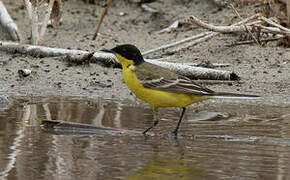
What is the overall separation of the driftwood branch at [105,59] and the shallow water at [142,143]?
557 millimetres

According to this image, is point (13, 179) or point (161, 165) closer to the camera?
point (13, 179)

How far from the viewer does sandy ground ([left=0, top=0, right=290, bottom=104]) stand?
9344 mm

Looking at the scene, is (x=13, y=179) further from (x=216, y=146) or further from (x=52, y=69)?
(x=52, y=69)

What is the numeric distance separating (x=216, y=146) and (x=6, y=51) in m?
5.05

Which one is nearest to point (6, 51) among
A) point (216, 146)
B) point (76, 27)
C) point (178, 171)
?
point (76, 27)

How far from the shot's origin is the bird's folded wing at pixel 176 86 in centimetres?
702

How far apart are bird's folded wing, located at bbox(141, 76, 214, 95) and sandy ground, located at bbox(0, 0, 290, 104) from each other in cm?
198

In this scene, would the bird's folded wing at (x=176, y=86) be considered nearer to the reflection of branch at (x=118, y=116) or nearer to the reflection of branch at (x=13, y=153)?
the reflection of branch at (x=118, y=116)

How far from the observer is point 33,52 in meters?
10.2

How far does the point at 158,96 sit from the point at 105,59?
121 inches

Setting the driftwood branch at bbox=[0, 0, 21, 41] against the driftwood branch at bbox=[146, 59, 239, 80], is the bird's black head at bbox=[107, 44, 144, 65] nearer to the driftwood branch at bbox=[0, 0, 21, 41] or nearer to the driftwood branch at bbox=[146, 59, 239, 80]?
the driftwood branch at bbox=[146, 59, 239, 80]

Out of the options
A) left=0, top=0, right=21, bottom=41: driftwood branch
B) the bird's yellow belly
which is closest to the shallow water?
the bird's yellow belly

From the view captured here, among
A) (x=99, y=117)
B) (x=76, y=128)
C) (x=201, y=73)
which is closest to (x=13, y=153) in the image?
(x=76, y=128)

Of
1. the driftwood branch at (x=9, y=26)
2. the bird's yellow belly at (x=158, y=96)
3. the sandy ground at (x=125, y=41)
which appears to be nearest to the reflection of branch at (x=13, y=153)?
the bird's yellow belly at (x=158, y=96)
